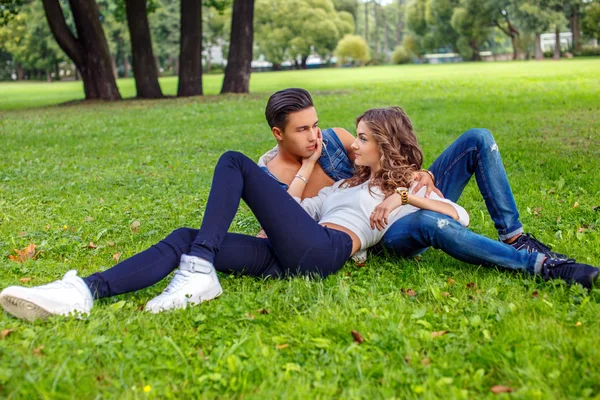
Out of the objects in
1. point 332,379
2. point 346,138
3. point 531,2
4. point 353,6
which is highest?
point 353,6

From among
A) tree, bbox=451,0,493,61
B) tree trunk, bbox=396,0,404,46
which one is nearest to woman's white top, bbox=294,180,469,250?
tree, bbox=451,0,493,61

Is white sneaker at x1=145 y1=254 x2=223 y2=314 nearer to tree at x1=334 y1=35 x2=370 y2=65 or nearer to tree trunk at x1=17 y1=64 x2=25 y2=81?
tree at x1=334 y1=35 x2=370 y2=65

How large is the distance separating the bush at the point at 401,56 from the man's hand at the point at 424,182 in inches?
3255

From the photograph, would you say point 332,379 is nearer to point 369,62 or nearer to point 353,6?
point 369,62

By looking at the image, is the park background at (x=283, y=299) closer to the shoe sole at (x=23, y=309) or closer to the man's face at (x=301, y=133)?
the shoe sole at (x=23, y=309)

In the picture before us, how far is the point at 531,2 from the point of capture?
60156 millimetres

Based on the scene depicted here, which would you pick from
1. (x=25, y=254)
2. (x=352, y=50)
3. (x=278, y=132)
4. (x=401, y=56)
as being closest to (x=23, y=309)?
(x=25, y=254)

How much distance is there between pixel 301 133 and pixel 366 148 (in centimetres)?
53

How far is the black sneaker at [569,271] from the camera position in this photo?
3916 millimetres

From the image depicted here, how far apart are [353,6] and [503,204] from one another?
10757 cm

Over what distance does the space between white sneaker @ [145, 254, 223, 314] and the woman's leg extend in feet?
0.45

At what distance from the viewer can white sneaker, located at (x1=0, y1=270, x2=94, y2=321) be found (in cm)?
360

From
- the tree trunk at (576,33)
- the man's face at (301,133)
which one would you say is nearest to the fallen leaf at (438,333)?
the man's face at (301,133)

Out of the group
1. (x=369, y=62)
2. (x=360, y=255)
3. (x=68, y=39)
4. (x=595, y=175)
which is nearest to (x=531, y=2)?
(x=369, y=62)
